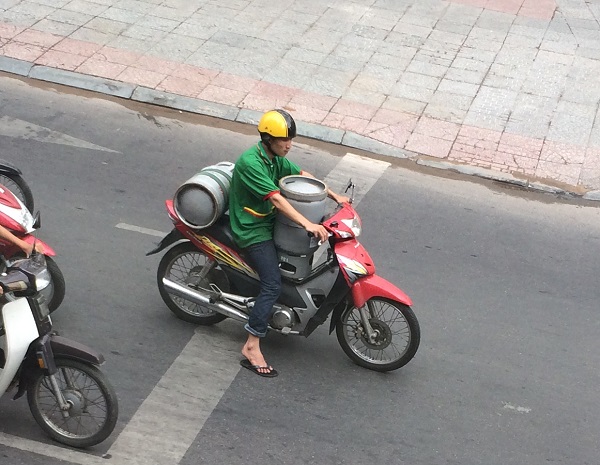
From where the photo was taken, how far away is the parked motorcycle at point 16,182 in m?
7.18

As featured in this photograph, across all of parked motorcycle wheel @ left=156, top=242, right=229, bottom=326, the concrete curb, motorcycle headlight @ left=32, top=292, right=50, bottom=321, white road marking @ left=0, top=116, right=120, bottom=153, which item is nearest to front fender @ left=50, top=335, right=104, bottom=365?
motorcycle headlight @ left=32, top=292, right=50, bottom=321

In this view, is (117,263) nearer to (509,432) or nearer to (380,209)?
(380,209)

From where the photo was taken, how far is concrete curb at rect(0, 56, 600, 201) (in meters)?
9.78

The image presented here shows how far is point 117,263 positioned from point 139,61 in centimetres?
479

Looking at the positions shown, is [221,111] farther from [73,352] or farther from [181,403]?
[73,352]

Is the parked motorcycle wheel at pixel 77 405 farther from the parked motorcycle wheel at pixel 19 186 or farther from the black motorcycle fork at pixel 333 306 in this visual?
the parked motorcycle wheel at pixel 19 186

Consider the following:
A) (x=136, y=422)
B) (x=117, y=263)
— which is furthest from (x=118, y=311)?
(x=136, y=422)

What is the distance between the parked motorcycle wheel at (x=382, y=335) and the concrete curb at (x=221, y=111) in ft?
13.0

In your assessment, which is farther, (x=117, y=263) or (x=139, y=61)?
(x=139, y=61)

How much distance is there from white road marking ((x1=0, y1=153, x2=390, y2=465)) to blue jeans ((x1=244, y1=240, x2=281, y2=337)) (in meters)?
0.38

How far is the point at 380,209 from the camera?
346 inches

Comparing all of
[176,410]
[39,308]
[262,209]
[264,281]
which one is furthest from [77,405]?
[262,209]

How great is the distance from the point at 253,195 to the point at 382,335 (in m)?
1.34

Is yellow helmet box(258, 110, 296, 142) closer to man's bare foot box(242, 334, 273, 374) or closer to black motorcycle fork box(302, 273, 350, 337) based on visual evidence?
black motorcycle fork box(302, 273, 350, 337)
